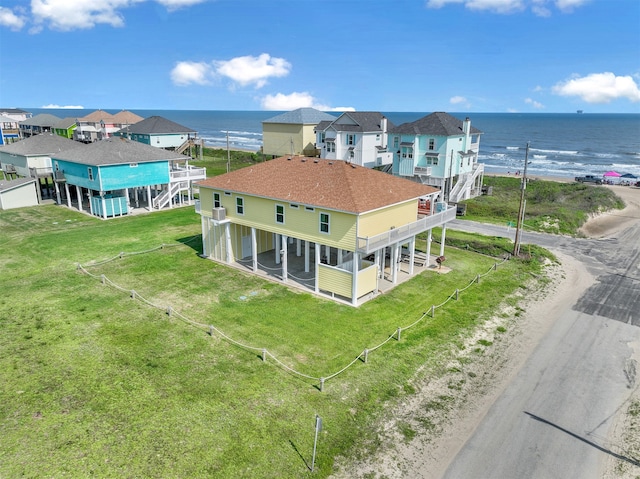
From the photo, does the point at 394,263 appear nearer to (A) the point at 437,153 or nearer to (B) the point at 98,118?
(A) the point at 437,153

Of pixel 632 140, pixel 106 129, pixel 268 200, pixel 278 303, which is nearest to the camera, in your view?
pixel 278 303

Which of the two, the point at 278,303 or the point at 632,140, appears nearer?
the point at 278,303

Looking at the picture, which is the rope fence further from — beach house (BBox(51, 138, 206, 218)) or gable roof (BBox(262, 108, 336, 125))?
gable roof (BBox(262, 108, 336, 125))

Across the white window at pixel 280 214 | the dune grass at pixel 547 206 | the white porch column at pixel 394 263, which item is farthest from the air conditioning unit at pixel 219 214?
the dune grass at pixel 547 206

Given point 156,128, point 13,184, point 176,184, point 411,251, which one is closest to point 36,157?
point 13,184

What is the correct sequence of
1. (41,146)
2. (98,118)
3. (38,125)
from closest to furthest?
1. (41,146)
2. (98,118)
3. (38,125)

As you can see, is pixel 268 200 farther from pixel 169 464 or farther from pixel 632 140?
pixel 632 140

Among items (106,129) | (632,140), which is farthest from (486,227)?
(632,140)
